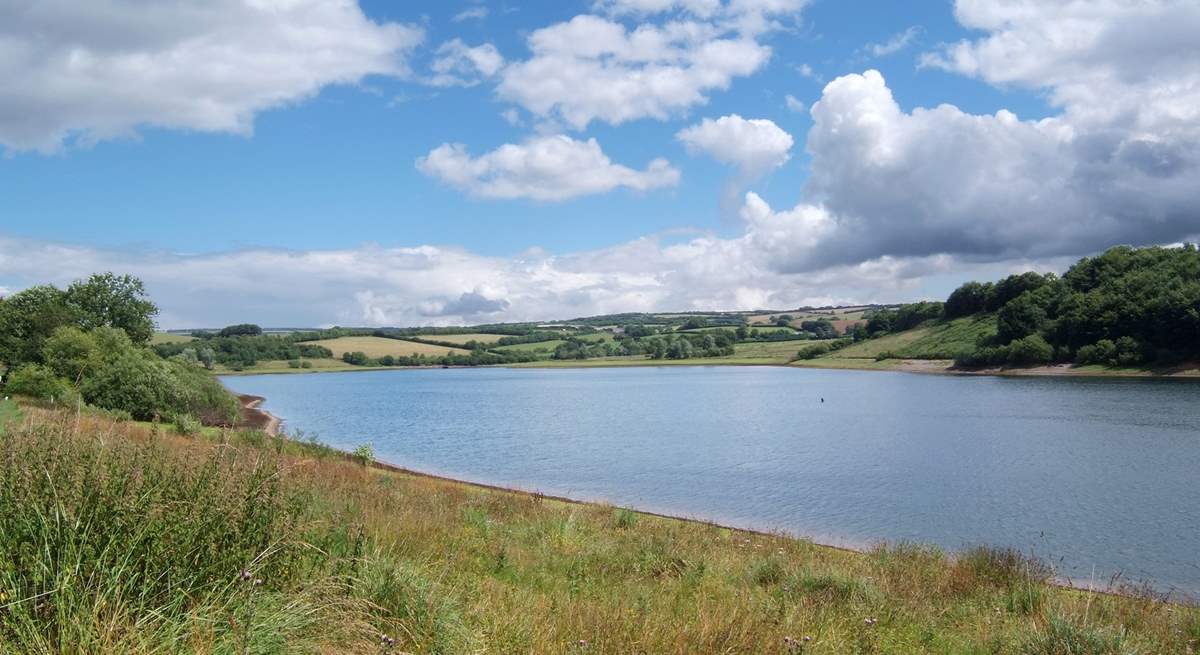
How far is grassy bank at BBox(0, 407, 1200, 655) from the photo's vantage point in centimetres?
416

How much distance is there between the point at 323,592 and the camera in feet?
17.5

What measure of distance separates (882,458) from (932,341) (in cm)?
9372

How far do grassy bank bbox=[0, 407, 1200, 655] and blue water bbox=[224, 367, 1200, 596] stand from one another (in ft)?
36.7

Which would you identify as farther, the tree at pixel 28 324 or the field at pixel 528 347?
the field at pixel 528 347

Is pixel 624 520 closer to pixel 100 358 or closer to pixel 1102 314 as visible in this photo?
pixel 100 358

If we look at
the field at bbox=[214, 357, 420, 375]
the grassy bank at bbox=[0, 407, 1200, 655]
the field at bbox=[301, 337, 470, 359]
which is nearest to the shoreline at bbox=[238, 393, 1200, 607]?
the grassy bank at bbox=[0, 407, 1200, 655]

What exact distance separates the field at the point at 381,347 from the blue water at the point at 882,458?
103308 millimetres

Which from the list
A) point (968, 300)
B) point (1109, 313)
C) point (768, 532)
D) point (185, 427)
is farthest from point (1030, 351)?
point (185, 427)

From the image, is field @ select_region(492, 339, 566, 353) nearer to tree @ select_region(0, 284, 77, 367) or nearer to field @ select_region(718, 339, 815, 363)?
field @ select_region(718, 339, 815, 363)

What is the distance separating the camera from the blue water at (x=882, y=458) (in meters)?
21.1

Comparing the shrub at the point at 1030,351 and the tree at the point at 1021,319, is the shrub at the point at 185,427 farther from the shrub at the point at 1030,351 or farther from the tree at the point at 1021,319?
the tree at the point at 1021,319

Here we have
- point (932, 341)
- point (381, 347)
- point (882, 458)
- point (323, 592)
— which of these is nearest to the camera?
point (323, 592)

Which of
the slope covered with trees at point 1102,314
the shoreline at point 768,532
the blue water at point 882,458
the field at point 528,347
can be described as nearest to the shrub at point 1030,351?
the slope covered with trees at point 1102,314

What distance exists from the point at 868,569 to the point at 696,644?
7.78m
